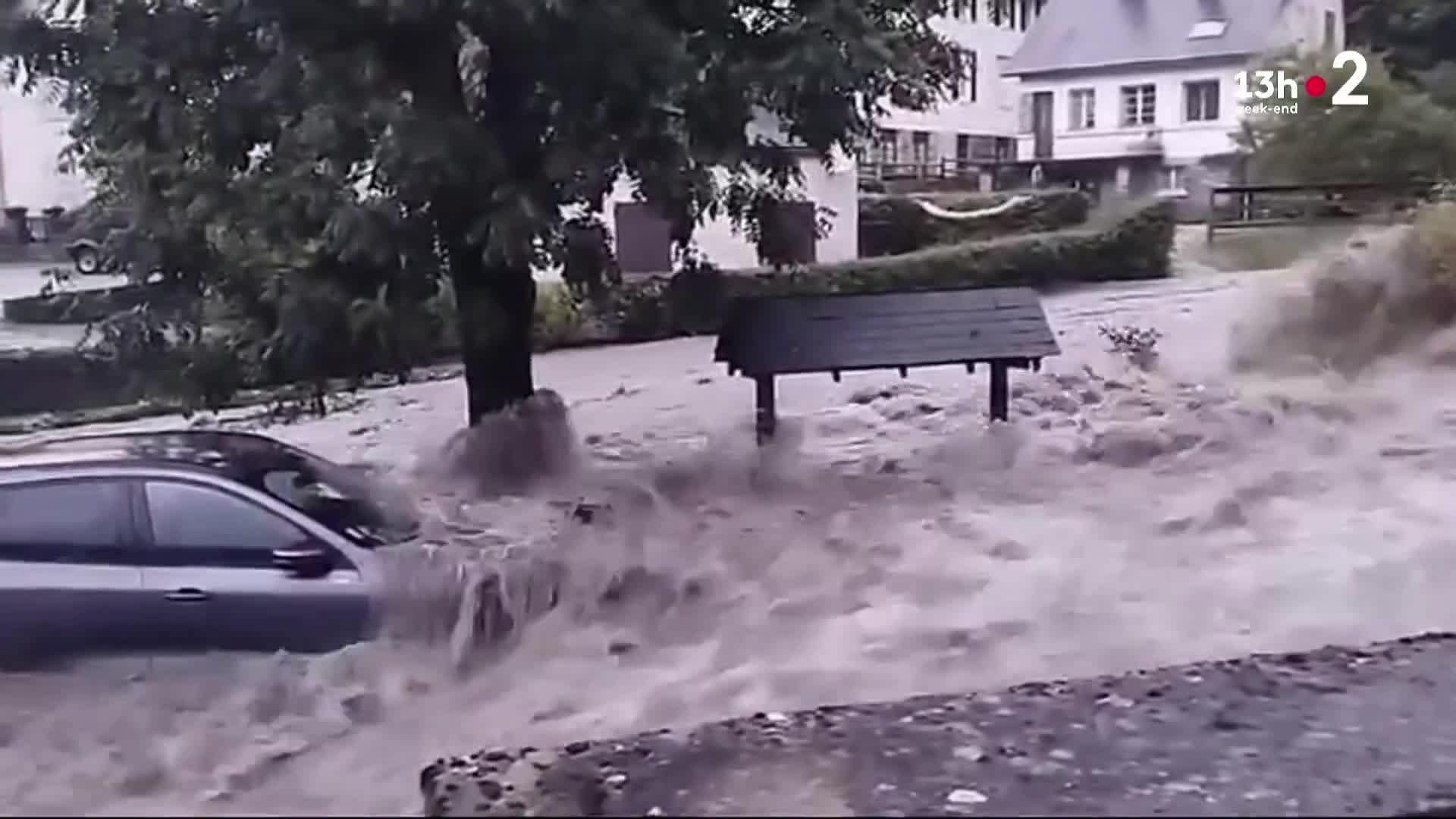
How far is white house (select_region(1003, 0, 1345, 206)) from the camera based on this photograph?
26797 mm

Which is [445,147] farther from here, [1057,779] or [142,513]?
[1057,779]

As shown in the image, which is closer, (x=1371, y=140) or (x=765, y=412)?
(x=765, y=412)

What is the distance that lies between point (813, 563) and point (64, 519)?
11.3 ft

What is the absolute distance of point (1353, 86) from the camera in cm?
2144

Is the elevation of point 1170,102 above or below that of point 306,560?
above

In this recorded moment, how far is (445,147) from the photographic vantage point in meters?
7.65

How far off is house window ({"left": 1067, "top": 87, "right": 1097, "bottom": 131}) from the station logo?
6160 mm

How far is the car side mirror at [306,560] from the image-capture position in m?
6.22

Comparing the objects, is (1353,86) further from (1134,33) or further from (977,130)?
(977,130)

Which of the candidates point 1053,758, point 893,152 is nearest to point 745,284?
point 1053,758

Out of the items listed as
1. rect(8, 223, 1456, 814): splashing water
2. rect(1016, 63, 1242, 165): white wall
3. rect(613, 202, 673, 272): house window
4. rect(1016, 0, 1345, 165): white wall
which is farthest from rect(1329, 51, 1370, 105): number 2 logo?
rect(613, 202, 673, 272): house window

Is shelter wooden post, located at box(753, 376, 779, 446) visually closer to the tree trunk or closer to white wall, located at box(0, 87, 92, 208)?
the tree trunk

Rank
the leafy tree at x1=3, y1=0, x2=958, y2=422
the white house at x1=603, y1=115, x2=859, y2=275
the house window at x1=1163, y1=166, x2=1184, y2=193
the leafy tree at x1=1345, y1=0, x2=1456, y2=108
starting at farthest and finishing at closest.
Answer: the house window at x1=1163, y1=166, x2=1184, y2=193
the leafy tree at x1=1345, y1=0, x2=1456, y2=108
the white house at x1=603, y1=115, x2=859, y2=275
the leafy tree at x1=3, y1=0, x2=958, y2=422

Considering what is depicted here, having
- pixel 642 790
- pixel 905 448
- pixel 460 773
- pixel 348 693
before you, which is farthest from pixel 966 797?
pixel 905 448
